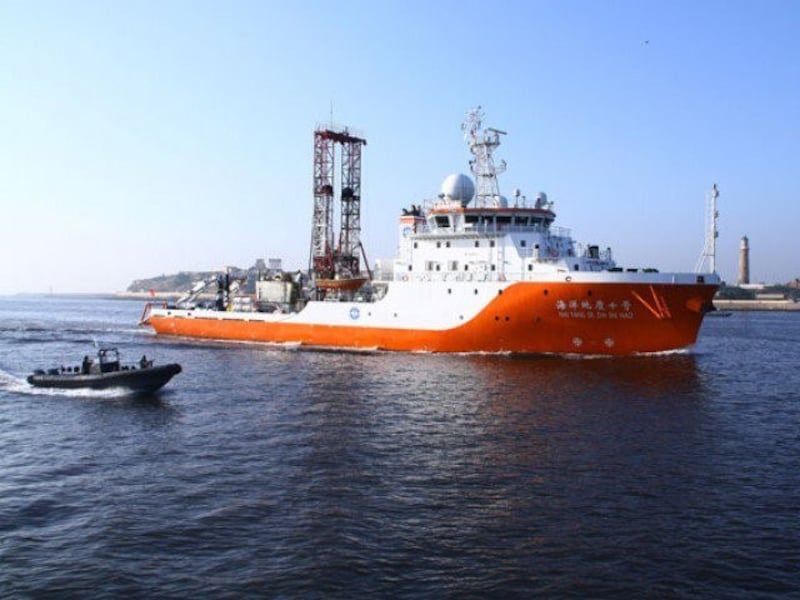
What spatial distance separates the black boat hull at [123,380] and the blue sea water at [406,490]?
1.76ft

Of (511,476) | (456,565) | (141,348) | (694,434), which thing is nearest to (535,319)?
(694,434)

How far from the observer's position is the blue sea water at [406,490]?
486 inches

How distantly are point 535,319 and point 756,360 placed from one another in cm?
1793

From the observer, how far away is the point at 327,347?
154 ft

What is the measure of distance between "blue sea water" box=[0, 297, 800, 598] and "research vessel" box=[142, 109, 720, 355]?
19.2ft

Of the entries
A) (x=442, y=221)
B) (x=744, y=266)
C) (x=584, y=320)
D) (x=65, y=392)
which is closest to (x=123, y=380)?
Result: (x=65, y=392)

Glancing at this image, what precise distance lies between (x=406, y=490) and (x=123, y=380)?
18.0 metres

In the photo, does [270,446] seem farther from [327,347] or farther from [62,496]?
[327,347]

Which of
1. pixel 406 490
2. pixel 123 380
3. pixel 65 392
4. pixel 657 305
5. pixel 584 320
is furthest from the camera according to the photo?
pixel 584 320

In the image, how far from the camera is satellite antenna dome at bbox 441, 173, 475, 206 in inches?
1781

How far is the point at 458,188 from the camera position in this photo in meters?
45.2

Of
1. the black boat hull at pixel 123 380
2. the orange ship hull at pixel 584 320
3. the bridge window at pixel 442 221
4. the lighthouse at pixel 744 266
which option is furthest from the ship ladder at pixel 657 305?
the lighthouse at pixel 744 266

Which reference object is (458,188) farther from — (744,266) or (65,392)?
(744,266)

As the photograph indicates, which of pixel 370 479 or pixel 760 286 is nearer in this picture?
pixel 370 479
